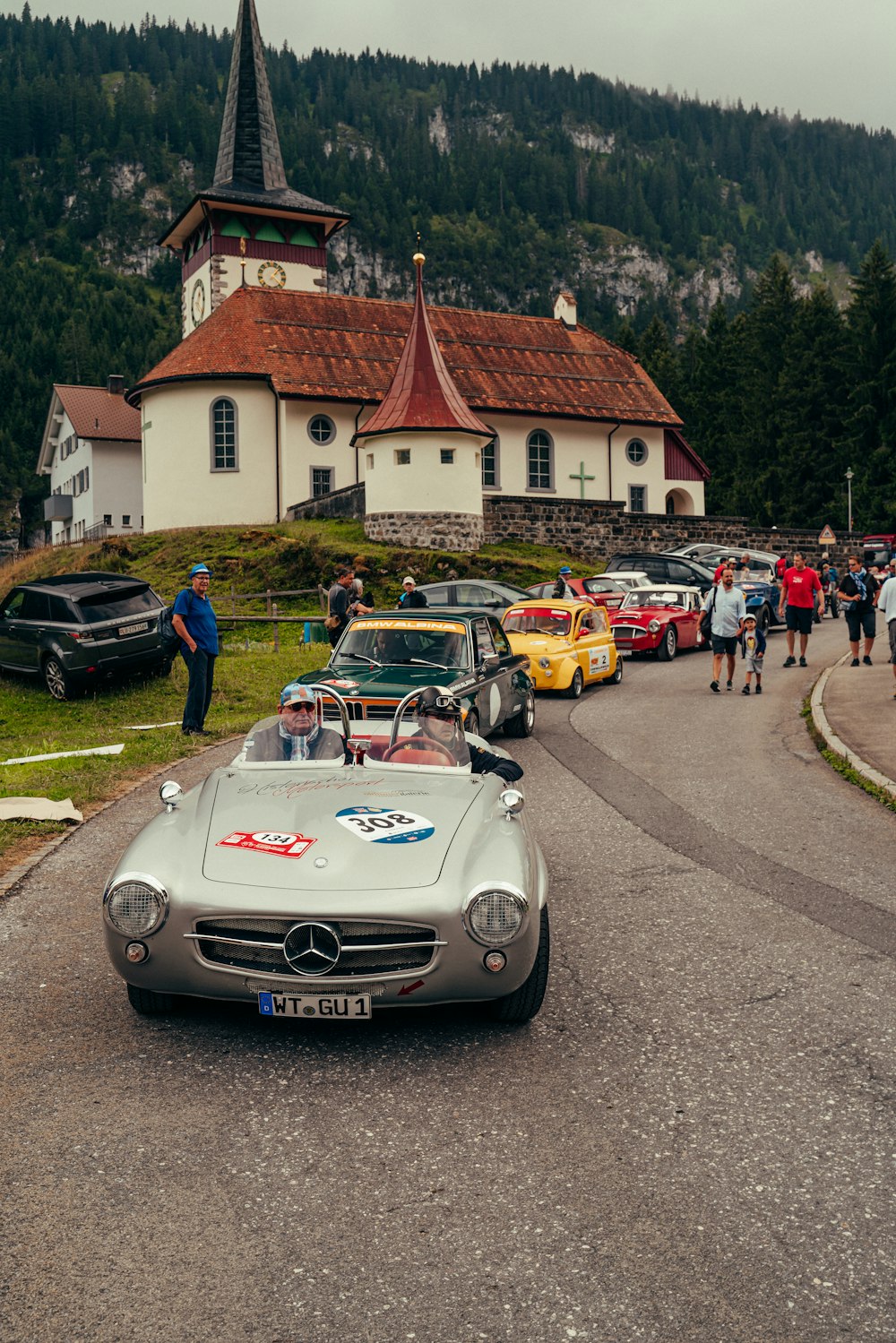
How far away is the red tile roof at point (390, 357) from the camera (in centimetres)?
4769

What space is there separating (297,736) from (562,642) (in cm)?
1360

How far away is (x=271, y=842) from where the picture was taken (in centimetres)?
572

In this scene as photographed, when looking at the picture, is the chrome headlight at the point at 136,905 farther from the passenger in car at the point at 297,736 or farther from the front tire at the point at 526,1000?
the passenger in car at the point at 297,736

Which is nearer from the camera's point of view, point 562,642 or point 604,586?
point 562,642

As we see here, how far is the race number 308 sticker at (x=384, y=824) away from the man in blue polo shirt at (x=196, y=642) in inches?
370

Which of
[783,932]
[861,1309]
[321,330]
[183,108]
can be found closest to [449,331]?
[321,330]

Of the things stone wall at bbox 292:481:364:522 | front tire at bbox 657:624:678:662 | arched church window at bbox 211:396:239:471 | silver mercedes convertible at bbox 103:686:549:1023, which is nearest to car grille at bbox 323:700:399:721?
silver mercedes convertible at bbox 103:686:549:1023

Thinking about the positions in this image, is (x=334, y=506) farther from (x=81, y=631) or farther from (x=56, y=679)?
(x=81, y=631)

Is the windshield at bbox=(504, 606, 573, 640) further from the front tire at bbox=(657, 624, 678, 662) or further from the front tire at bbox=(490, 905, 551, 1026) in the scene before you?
the front tire at bbox=(490, 905, 551, 1026)

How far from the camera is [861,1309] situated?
134 inches

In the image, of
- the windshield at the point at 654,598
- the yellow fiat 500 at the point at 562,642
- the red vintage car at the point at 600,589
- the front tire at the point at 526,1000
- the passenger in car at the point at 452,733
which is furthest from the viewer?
the red vintage car at the point at 600,589

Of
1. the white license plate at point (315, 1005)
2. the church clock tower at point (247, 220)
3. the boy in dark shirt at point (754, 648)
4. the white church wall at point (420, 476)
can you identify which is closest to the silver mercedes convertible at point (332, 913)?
the white license plate at point (315, 1005)

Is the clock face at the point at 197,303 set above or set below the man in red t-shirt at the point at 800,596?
above

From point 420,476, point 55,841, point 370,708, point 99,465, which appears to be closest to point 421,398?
point 420,476
